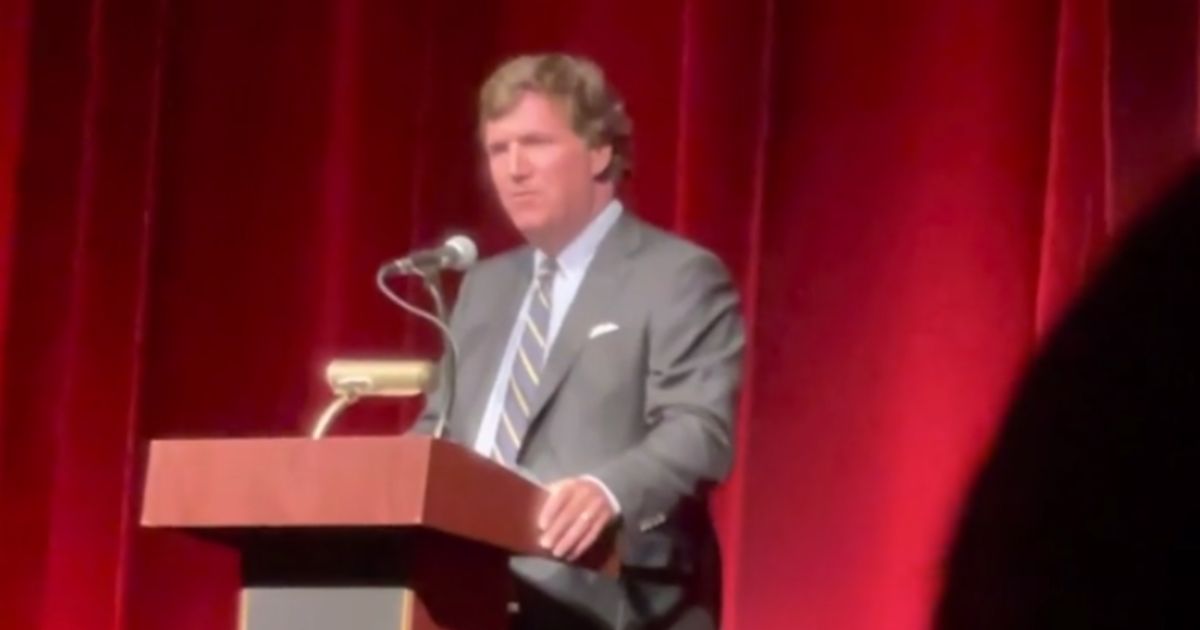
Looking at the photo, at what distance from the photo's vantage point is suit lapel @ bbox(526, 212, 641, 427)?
5.64ft

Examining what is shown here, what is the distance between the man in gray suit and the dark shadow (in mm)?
1206

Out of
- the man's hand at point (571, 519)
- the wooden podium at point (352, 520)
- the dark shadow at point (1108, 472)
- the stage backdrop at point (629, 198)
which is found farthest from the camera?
the stage backdrop at point (629, 198)

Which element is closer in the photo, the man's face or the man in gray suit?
the man in gray suit

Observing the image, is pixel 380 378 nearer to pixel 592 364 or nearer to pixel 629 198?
pixel 592 364

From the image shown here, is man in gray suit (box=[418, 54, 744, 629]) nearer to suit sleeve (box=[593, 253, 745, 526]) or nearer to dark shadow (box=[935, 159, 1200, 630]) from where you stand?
suit sleeve (box=[593, 253, 745, 526])

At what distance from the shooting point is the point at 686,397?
165cm

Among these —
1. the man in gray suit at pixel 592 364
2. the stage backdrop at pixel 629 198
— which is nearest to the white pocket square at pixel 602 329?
the man in gray suit at pixel 592 364

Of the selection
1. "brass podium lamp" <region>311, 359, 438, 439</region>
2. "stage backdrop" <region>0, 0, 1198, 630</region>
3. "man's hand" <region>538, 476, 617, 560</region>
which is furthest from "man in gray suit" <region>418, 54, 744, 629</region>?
"stage backdrop" <region>0, 0, 1198, 630</region>

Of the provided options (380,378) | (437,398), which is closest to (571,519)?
(380,378)

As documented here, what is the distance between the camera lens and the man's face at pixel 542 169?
1.88 metres

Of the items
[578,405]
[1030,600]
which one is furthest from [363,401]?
[1030,600]

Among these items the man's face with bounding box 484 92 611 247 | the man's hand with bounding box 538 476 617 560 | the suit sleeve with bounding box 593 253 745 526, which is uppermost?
the man's face with bounding box 484 92 611 247

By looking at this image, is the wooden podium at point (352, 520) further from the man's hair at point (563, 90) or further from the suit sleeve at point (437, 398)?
the man's hair at point (563, 90)

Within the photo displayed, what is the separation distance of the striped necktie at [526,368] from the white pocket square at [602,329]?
59 millimetres
